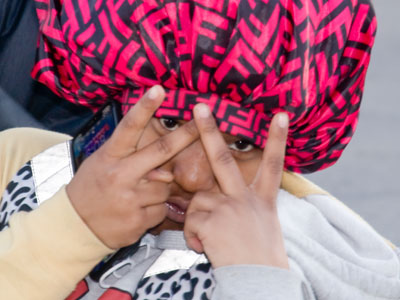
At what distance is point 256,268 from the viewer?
123cm

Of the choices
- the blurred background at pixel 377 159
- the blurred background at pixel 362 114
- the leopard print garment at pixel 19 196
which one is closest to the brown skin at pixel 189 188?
the leopard print garment at pixel 19 196

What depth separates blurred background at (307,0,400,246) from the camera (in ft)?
10.4

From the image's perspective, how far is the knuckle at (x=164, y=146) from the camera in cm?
122

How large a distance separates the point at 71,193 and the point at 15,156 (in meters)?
0.29

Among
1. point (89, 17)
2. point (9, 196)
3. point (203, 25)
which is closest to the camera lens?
point (203, 25)

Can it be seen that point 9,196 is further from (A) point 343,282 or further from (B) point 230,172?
(A) point 343,282

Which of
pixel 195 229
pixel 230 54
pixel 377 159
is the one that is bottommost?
pixel 377 159

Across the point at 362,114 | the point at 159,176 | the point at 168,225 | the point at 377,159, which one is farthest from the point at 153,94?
the point at 362,114

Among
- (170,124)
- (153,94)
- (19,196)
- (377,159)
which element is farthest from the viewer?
(377,159)

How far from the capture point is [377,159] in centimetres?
364

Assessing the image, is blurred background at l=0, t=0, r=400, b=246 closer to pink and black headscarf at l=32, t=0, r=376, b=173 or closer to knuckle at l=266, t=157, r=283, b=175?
pink and black headscarf at l=32, t=0, r=376, b=173

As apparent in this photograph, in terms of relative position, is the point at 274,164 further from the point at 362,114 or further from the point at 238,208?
the point at 362,114

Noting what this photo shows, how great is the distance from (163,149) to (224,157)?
86 mm

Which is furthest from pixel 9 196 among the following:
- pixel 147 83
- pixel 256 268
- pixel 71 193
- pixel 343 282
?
pixel 343 282
